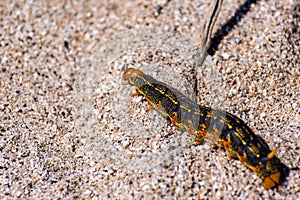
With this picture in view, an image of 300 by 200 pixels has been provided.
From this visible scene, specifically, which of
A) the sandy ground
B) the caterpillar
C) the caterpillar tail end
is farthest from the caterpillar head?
the caterpillar tail end

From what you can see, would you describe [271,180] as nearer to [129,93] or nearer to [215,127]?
[215,127]

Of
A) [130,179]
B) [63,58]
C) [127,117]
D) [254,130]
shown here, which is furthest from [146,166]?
[63,58]

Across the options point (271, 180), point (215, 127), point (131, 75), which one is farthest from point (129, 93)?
point (271, 180)

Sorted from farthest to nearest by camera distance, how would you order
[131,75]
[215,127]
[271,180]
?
1. [131,75]
2. [215,127]
3. [271,180]

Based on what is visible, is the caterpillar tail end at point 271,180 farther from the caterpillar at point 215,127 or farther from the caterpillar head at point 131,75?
the caterpillar head at point 131,75

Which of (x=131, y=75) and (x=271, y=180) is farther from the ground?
(x=131, y=75)

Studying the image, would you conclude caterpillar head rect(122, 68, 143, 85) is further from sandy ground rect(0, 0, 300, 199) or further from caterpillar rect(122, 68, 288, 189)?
sandy ground rect(0, 0, 300, 199)
